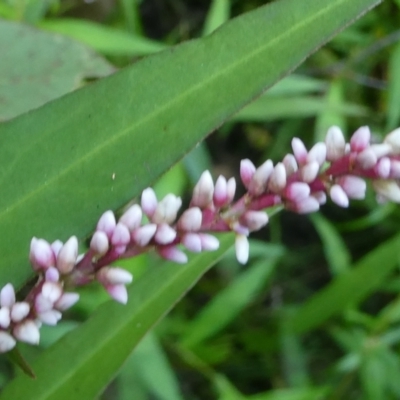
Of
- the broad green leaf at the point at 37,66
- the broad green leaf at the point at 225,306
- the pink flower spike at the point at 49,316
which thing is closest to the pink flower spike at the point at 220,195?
the pink flower spike at the point at 49,316

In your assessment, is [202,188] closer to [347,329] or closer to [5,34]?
[5,34]

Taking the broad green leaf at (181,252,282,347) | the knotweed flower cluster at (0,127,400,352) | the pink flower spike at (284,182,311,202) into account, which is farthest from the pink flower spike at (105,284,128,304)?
the broad green leaf at (181,252,282,347)

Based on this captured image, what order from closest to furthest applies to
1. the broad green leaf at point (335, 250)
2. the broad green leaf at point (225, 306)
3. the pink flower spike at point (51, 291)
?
the pink flower spike at point (51, 291), the broad green leaf at point (225, 306), the broad green leaf at point (335, 250)

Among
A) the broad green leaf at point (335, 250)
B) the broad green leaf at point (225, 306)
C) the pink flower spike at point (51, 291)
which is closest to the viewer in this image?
the pink flower spike at point (51, 291)

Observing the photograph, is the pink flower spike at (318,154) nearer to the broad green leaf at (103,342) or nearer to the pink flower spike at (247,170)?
the pink flower spike at (247,170)

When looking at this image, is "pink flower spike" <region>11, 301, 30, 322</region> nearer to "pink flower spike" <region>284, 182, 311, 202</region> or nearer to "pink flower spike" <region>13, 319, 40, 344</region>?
"pink flower spike" <region>13, 319, 40, 344</region>

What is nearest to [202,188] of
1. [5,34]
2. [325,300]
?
[5,34]
